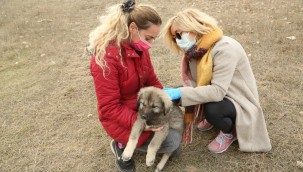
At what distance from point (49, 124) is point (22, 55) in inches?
126

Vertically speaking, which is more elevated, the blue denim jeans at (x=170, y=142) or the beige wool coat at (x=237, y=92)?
the beige wool coat at (x=237, y=92)

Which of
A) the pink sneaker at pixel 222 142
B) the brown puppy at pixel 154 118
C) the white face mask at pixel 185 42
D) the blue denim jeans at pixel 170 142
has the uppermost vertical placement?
the white face mask at pixel 185 42

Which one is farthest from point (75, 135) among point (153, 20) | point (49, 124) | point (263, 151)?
point (263, 151)

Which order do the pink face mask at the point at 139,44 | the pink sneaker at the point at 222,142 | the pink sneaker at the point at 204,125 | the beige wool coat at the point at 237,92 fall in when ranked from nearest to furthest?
the pink face mask at the point at 139,44, the beige wool coat at the point at 237,92, the pink sneaker at the point at 222,142, the pink sneaker at the point at 204,125

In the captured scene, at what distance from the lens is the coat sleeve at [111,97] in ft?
10.0

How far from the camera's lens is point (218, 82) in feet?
10.7

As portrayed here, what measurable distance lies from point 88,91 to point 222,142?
8.15ft

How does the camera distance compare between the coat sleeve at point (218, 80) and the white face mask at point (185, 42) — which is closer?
the coat sleeve at point (218, 80)

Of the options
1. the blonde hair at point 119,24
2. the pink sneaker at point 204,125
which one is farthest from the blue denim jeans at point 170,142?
the blonde hair at point 119,24

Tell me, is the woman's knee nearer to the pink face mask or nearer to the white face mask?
the white face mask

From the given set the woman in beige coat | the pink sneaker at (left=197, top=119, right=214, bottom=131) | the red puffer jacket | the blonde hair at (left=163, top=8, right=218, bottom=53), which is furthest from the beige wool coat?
the pink sneaker at (left=197, top=119, right=214, bottom=131)

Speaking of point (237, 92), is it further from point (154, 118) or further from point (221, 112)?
point (154, 118)

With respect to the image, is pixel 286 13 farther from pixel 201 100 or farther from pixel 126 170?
pixel 126 170

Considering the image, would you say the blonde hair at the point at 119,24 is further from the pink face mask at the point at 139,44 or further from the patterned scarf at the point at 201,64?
the patterned scarf at the point at 201,64
